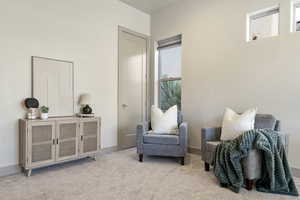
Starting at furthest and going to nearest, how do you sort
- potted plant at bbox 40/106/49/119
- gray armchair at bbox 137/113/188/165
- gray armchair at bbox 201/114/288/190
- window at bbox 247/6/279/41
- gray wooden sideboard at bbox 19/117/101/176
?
gray armchair at bbox 137/113/188/165 < window at bbox 247/6/279/41 < potted plant at bbox 40/106/49/119 < gray wooden sideboard at bbox 19/117/101/176 < gray armchair at bbox 201/114/288/190

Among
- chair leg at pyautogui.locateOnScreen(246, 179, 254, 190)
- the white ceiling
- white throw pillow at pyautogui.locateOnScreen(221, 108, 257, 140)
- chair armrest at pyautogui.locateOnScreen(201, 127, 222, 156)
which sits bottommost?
chair leg at pyautogui.locateOnScreen(246, 179, 254, 190)

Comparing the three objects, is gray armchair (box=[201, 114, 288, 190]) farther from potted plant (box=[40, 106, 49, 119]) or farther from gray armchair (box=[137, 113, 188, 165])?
potted plant (box=[40, 106, 49, 119])

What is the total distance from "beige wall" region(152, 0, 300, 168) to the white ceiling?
5.7 inches

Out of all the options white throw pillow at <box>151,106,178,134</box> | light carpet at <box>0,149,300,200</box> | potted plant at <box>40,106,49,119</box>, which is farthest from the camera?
white throw pillow at <box>151,106,178,134</box>

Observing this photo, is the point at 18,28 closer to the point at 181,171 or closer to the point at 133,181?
the point at 133,181

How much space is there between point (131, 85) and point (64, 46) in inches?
61.3

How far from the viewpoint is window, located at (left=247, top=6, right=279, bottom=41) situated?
2.91m

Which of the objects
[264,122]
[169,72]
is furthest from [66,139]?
[264,122]

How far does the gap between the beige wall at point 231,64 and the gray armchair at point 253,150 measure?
235mm

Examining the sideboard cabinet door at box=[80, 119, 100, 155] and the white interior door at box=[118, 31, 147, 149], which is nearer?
the sideboard cabinet door at box=[80, 119, 100, 155]

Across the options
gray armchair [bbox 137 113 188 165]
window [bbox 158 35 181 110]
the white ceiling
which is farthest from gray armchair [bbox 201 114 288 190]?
the white ceiling

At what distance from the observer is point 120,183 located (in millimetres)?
2396

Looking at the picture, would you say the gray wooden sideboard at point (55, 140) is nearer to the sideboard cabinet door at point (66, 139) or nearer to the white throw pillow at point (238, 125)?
the sideboard cabinet door at point (66, 139)

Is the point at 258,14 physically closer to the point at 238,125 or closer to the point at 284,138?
the point at 238,125
